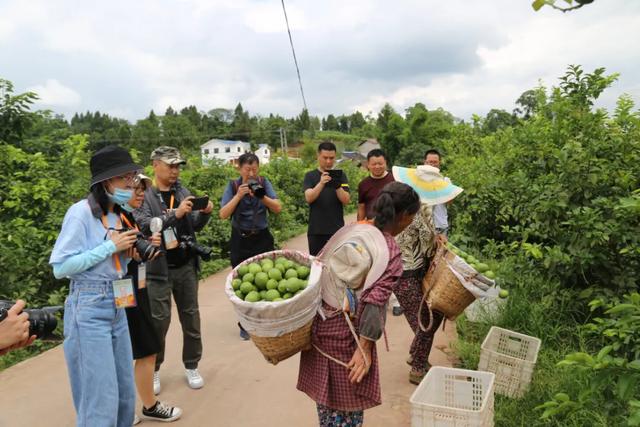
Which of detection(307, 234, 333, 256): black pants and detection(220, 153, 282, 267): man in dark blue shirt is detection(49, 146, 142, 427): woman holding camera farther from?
detection(307, 234, 333, 256): black pants

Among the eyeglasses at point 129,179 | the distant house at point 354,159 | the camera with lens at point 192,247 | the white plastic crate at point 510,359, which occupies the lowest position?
the distant house at point 354,159

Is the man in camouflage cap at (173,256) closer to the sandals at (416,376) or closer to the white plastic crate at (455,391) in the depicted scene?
the sandals at (416,376)

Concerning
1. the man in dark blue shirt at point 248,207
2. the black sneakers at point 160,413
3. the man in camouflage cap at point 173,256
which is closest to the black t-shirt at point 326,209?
the man in dark blue shirt at point 248,207

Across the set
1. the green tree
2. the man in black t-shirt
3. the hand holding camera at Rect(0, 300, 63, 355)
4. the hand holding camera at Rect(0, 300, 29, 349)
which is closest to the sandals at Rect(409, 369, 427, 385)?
the man in black t-shirt

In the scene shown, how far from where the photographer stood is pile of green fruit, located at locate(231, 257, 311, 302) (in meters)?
2.26

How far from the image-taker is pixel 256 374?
14.2 ft

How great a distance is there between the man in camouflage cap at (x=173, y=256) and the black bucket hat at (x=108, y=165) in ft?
2.59

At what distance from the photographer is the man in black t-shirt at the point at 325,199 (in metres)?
5.11

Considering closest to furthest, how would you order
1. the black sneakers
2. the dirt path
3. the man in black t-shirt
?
the black sneakers < the dirt path < the man in black t-shirt

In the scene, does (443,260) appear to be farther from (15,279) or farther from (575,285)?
(15,279)

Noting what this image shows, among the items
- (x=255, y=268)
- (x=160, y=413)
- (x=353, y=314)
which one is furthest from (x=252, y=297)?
(x=160, y=413)

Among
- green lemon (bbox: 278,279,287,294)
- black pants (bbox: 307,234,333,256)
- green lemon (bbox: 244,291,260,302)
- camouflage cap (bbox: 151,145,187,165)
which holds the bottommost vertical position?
black pants (bbox: 307,234,333,256)

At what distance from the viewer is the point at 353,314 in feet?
7.69

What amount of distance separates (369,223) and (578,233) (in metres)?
2.30
